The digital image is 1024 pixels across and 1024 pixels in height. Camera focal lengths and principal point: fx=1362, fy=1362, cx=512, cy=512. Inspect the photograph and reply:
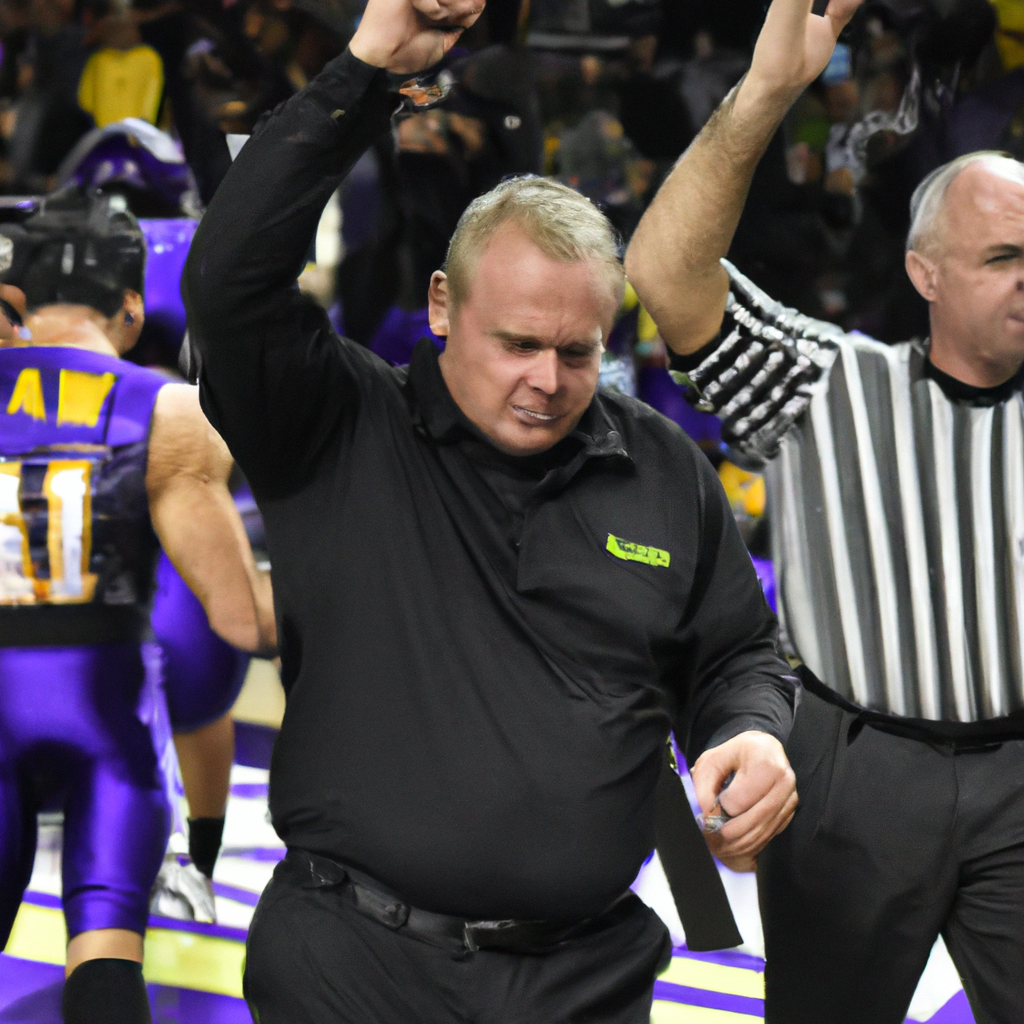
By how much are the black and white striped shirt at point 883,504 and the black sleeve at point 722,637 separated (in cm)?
39

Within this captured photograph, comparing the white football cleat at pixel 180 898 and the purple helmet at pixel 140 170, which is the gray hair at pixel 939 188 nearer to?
the purple helmet at pixel 140 170

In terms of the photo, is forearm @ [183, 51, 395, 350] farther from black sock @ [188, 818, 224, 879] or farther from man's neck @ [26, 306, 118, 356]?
black sock @ [188, 818, 224, 879]

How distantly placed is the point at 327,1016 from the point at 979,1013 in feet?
3.19

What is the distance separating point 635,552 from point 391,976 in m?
0.48

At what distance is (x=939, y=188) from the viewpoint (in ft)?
6.47

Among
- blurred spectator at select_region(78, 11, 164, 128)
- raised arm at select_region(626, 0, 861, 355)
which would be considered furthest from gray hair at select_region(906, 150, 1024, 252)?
blurred spectator at select_region(78, 11, 164, 128)

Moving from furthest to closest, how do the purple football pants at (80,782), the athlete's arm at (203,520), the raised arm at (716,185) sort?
the athlete's arm at (203,520)
the purple football pants at (80,782)
the raised arm at (716,185)

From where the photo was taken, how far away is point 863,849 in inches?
71.7

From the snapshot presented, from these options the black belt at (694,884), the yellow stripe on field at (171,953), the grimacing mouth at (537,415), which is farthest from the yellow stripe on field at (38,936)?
the grimacing mouth at (537,415)

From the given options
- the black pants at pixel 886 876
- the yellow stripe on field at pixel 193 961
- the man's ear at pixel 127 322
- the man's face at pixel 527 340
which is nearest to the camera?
the man's face at pixel 527 340

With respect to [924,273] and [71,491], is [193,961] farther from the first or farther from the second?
[924,273]

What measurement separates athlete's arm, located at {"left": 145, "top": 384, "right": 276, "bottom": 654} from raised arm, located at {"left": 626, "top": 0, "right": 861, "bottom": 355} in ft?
3.10

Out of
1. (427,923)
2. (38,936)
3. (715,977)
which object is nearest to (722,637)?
(427,923)

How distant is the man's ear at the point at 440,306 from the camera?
1.45m
